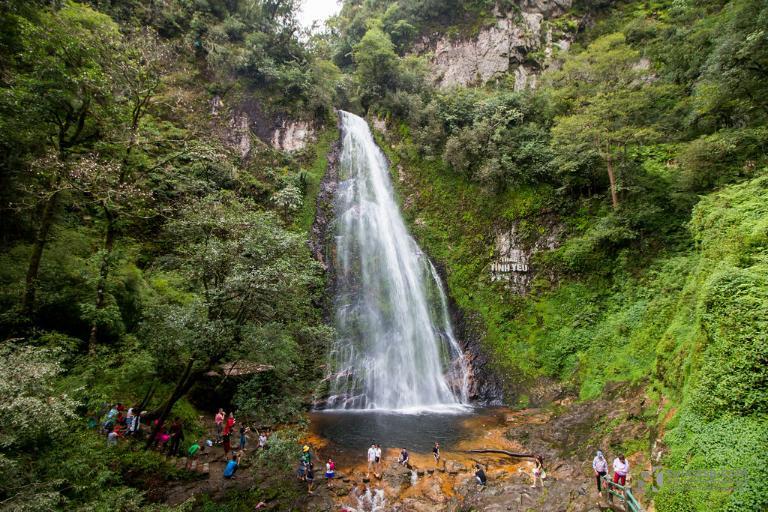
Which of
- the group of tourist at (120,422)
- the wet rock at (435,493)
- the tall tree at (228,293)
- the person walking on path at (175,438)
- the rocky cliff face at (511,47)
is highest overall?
the rocky cliff face at (511,47)

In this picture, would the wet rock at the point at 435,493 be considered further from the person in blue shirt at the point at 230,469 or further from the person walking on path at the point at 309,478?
the person in blue shirt at the point at 230,469

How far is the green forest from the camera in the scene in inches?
270

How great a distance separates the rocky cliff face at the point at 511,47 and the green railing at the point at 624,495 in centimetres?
2937

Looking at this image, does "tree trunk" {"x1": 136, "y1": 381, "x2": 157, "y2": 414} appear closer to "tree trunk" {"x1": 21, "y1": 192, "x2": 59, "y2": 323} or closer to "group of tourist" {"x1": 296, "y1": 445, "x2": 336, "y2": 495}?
"tree trunk" {"x1": 21, "y1": 192, "x2": 59, "y2": 323}

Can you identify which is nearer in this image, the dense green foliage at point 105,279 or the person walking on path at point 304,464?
the dense green foliage at point 105,279

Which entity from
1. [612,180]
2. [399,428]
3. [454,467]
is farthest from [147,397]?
[612,180]

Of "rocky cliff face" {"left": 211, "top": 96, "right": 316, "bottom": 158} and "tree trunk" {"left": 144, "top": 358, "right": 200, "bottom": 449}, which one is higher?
"rocky cliff face" {"left": 211, "top": 96, "right": 316, "bottom": 158}

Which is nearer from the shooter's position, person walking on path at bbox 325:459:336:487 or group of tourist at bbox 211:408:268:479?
group of tourist at bbox 211:408:268:479

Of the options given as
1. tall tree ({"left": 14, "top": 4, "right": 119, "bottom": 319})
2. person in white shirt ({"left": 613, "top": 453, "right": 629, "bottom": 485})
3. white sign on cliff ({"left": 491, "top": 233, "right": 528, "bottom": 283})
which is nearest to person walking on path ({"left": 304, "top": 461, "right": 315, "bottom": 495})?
person in white shirt ({"left": 613, "top": 453, "right": 629, "bottom": 485})

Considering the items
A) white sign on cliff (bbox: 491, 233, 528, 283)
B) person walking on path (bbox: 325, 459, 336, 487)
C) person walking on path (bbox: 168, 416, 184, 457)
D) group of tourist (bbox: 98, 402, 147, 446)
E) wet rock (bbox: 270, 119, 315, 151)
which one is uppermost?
wet rock (bbox: 270, 119, 315, 151)

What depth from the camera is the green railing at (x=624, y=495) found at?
635cm

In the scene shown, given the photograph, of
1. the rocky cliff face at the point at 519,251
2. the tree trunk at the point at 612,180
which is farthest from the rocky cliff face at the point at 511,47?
the rocky cliff face at the point at 519,251

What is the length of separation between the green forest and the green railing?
432mm

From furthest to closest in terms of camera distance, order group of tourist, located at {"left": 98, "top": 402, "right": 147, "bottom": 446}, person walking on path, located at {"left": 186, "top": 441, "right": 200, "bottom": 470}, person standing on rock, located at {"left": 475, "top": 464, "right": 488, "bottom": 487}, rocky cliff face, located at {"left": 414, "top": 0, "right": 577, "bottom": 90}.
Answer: rocky cliff face, located at {"left": 414, "top": 0, "right": 577, "bottom": 90}, person walking on path, located at {"left": 186, "top": 441, "right": 200, "bottom": 470}, group of tourist, located at {"left": 98, "top": 402, "right": 147, "bottom": 446}, person standing on rock, located at {"left": 475, "top": 464, "right": 488, "bottom": 487}
